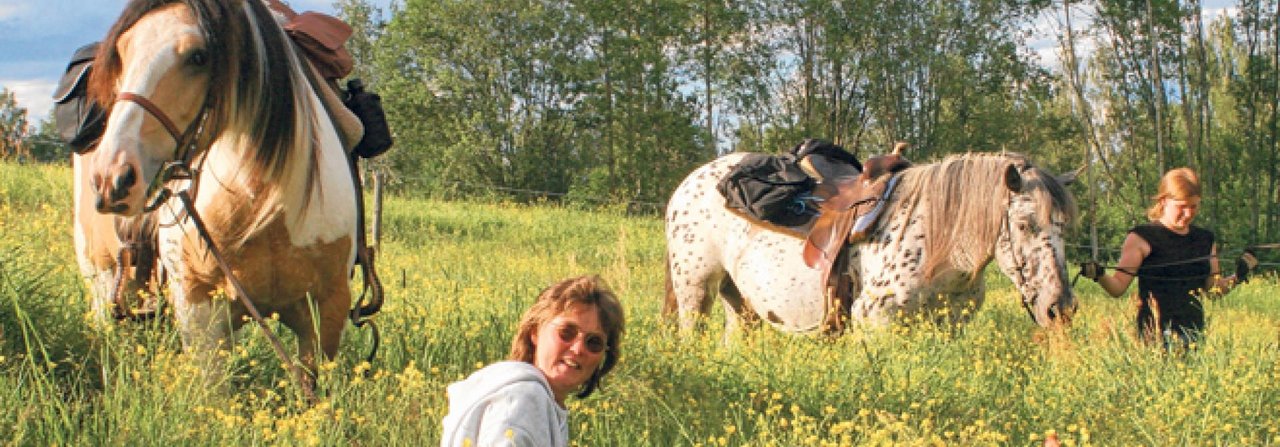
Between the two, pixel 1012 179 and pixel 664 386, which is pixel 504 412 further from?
pixel 1012 179

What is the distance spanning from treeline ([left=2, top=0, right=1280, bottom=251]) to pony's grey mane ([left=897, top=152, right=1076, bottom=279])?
923 inches

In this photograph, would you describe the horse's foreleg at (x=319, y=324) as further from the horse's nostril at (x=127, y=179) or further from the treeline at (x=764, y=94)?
the treeline at (x=764, y=94)

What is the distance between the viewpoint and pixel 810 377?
3.91 meters

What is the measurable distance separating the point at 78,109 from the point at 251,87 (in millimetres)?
924

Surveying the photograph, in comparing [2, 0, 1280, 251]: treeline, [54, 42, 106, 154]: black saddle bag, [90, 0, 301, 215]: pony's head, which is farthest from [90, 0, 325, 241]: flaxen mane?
[2, 0, 1280, 251]: treeline

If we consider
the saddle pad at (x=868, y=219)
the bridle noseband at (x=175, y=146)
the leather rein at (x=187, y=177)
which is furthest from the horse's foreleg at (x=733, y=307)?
the bridle noseband at (x=175, y=146)

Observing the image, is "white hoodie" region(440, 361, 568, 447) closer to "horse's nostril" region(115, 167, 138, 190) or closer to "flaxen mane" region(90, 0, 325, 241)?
"horse's nostril" region(115, 167, 138, 190)

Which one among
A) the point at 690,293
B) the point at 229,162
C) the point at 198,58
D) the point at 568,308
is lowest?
the point at 690,293

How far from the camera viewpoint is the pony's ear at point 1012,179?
438 cm

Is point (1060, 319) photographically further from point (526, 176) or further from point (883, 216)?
point (526, 176)

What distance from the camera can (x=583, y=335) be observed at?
2199 millimetres

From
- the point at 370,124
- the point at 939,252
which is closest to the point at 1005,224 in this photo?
the point at 939,252

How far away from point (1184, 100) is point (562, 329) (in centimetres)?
2792

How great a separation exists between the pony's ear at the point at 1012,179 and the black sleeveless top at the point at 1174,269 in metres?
0.90
